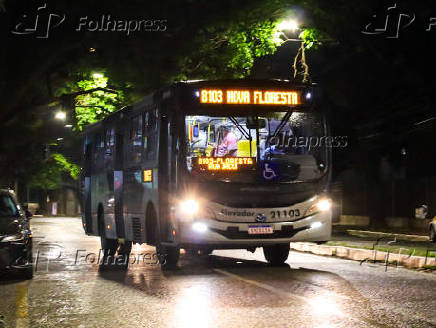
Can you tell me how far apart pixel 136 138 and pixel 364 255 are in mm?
5855

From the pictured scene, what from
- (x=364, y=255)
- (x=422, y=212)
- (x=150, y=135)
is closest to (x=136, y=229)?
(x=150, y=135)

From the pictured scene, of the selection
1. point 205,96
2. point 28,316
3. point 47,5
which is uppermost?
point 47,5

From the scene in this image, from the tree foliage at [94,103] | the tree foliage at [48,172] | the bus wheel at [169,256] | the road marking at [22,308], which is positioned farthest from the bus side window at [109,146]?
the tree foliage at [48,172]

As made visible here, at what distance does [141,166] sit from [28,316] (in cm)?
760

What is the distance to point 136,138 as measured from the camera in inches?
669

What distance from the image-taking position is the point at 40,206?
9112 cm

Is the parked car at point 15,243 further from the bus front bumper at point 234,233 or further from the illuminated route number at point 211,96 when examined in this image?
the illuminated route number at point 211,96

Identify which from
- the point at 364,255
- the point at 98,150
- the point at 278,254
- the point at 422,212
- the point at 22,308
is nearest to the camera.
A: the point at 22,308

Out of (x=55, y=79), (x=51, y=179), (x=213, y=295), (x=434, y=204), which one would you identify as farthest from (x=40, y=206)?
(x=213, y=295)

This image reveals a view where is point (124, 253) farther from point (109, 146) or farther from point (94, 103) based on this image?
point (94, 103)

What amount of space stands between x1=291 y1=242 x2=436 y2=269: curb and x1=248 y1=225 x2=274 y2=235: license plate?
3130mm

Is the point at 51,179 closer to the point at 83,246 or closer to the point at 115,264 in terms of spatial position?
the point at 83,246

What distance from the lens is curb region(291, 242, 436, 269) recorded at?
15.2 m

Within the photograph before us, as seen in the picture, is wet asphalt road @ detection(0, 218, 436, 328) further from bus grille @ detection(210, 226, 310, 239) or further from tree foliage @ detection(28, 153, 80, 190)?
tree foliage @ detection(28, 153, 80, 190)
